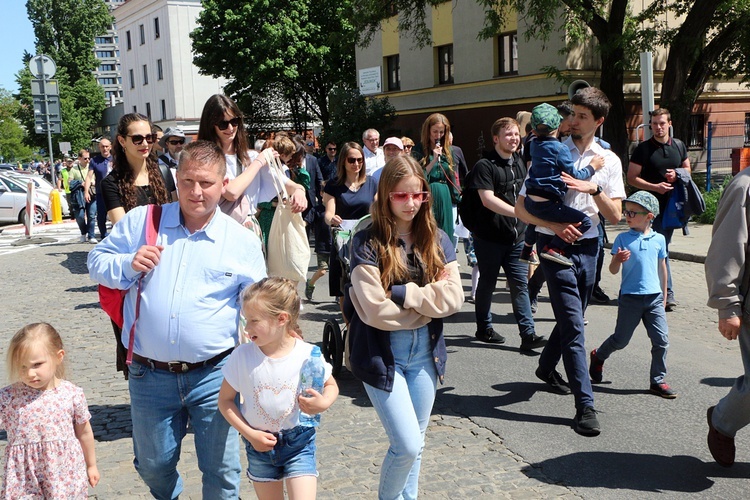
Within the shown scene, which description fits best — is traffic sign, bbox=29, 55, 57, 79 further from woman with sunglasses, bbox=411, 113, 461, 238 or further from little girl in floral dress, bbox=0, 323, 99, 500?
little girl in floral dress, bbox=0, 323, 99, 500

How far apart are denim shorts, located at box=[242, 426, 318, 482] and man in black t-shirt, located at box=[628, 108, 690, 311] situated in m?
6.32

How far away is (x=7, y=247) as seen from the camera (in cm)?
1802

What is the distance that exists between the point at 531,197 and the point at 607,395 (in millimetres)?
1624

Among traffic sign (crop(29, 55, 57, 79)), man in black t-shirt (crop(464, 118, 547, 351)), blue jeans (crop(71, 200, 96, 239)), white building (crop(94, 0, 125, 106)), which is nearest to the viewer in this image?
man in black t-shirt (crop(464, 118, 547, 351))

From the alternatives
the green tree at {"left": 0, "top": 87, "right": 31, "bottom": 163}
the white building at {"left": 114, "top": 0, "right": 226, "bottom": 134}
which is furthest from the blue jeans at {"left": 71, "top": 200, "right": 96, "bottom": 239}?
the green tree at {"left": 0, "top": 87, "right": 31, "bottom": 163}

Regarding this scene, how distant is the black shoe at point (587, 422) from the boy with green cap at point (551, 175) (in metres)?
0.94

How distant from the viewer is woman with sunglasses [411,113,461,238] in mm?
8136

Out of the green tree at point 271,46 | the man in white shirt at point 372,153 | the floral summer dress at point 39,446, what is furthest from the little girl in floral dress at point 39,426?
the green tree at point 271,46

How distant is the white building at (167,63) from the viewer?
6356cm

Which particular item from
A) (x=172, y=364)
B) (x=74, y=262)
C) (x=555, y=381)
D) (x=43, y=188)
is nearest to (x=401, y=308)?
(x=172, y=364)

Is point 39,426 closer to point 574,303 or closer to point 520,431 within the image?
point 520,431

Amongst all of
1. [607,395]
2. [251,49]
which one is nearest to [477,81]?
[251,49]

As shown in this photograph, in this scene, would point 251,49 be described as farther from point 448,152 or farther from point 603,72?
point 448,152

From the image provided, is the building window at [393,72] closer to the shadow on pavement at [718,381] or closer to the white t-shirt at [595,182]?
the shadow on pavement at [718,381]
